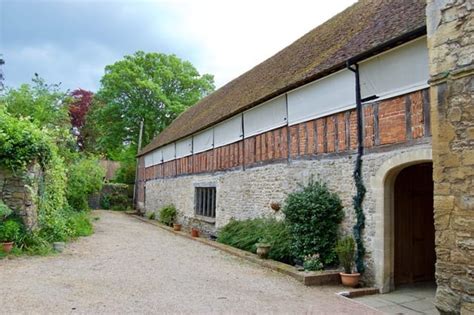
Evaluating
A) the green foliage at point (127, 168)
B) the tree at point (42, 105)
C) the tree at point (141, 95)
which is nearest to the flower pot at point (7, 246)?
the tree at point (42, 105)

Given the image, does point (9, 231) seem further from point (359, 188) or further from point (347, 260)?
point (359, 188)

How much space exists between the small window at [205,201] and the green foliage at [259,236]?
229cm

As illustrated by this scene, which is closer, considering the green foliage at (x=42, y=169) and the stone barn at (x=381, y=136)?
the stone barn at (x=381, y=136)

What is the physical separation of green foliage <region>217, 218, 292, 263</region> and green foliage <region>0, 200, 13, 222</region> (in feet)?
17.6

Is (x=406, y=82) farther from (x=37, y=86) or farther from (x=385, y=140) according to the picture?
(x=37, y=86)

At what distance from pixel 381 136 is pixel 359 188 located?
0.98 meters

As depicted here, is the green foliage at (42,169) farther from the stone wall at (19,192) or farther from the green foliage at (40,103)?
the green foliage at (40,103)

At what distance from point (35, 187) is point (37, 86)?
830 centimetres

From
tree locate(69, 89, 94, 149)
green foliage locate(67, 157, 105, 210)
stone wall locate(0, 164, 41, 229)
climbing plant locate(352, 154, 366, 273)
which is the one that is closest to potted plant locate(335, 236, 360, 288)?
climbing plant locate(352, 154, 366, 273)

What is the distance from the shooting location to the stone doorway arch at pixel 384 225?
246 inches

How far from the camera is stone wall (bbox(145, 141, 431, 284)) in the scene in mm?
6527

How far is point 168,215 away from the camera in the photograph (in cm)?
1769

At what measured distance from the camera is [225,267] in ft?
25.9

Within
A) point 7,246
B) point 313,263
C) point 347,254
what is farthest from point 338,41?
point 7,246
